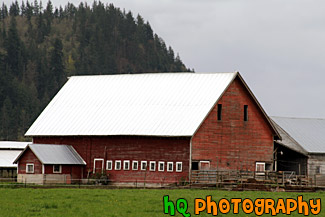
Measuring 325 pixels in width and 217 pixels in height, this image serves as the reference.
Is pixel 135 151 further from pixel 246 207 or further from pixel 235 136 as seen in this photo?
pixel 246 207

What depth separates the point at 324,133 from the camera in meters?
75.4

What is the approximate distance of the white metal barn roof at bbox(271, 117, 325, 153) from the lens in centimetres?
7100

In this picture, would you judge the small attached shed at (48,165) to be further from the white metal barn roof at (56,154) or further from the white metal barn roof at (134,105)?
the white metal barn roof at (134,105)

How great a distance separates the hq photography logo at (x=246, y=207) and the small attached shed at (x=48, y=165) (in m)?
23.8

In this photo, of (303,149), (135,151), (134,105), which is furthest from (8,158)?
(303,149)

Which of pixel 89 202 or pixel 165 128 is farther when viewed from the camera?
pixel 165 128

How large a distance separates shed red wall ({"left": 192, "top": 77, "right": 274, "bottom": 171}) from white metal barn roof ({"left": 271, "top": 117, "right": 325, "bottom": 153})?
202 inches

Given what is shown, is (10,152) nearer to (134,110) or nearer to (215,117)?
(134,110)

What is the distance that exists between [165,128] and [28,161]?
10519 mm

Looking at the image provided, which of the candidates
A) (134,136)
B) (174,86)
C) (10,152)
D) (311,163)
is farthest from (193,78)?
(10,152)

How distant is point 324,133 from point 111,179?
20.8 m

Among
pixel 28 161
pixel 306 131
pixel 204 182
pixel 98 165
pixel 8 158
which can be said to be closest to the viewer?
pixel 204 182

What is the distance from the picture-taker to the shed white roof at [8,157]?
80.9m

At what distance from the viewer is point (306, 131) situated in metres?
74.6
